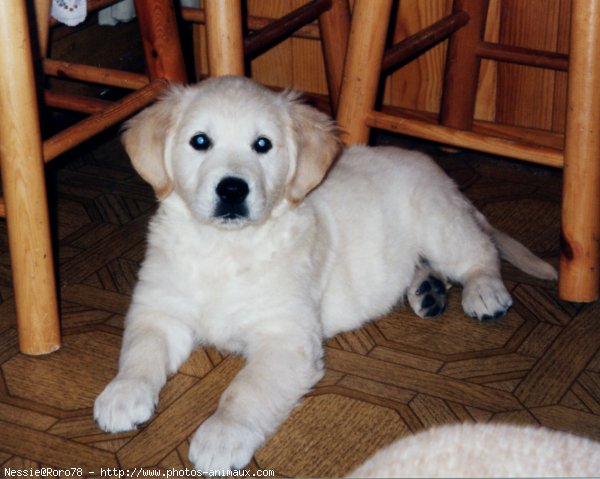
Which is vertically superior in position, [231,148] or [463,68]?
[231,148]

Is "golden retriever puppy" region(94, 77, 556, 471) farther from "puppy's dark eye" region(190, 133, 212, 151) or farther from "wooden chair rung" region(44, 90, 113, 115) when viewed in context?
"wooden chair rung" region(44, 90, 113, 115)

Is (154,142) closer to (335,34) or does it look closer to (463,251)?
(463,251)

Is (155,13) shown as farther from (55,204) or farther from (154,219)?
(55,204)

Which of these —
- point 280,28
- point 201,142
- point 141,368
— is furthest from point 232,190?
point 280,28

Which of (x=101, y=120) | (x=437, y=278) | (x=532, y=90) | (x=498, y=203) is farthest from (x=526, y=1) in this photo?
(x=101, y=120)

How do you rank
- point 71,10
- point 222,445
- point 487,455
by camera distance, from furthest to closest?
point 71,10, point 222,445, point 487,455

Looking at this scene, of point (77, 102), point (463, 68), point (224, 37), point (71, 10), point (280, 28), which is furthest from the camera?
point (463, 68)
